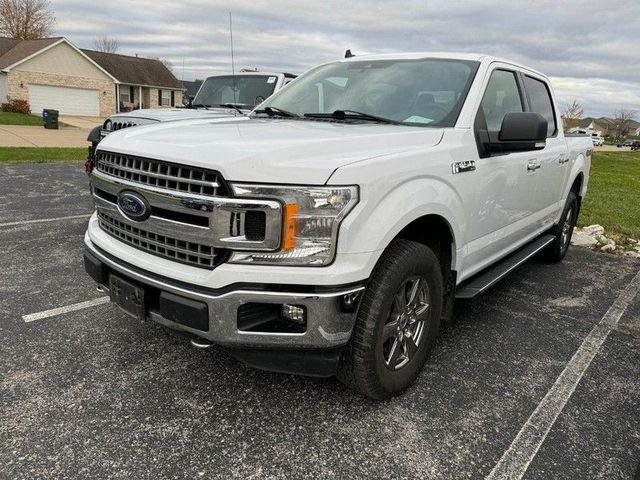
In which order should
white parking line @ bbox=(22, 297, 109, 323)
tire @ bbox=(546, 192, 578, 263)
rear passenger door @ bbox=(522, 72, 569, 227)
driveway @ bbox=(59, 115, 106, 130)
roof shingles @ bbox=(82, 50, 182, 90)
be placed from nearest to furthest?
white parking line @ bbox=(22, 297, 109, 323)
rear passenger door @ bbox=(522, 72, 569, 227)
tire @ bbox=(546, 192, 578, 263)
driveway @ bbox=(59, 115, 106, 130)
roof shingles @ bbox=(82, 50, 182, 90)

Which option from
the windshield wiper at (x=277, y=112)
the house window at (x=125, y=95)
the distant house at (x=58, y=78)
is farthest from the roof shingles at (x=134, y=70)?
the windshield wiper at (x=277, y=112)

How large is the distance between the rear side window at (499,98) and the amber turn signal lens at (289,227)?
1.80m

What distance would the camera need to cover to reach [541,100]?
472cm

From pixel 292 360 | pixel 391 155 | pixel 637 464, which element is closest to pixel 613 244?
pixel 637 464

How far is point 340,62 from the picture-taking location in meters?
4.26

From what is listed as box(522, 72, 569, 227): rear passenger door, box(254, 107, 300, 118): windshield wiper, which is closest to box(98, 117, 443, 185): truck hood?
box(254, 107, 300, 118): windshield wiper

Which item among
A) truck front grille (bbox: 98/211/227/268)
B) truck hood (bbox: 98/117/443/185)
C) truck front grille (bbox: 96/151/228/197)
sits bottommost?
truck front grille (bbox: 98/211/227/268)

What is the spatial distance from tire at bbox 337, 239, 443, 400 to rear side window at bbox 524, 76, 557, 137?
2.35 metres

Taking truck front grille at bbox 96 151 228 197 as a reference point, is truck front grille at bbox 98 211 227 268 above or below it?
below

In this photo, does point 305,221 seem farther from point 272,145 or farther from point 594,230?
point 594,230

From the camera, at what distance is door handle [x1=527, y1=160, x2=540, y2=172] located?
392 cm

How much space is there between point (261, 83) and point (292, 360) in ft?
21.4

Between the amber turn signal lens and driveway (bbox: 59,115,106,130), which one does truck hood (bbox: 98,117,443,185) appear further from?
driveway (bbox: 59,115,106,130)

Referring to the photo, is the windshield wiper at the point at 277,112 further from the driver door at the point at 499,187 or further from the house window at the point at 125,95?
the house window at the point at 125,95
